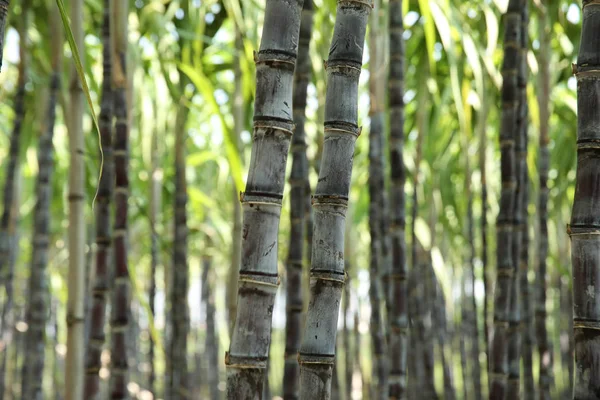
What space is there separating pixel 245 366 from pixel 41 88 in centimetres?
277

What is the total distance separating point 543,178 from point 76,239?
1.87 metres

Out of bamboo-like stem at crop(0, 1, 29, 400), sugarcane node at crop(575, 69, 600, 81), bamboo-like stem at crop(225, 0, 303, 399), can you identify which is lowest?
bamboo-like stem at crop(225, 0, 303, 399)

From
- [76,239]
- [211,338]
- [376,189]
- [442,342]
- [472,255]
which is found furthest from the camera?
[211,338]

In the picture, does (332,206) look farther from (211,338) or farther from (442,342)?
(211,338)

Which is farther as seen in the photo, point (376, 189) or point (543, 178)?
point (543, 178)

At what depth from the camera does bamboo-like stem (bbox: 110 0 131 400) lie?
2.18m

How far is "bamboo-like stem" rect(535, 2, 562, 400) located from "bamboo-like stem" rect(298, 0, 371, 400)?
1.75m

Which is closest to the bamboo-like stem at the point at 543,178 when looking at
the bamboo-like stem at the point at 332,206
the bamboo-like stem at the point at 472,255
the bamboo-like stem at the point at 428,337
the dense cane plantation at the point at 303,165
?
the dense cane plantation at the point at 303,165

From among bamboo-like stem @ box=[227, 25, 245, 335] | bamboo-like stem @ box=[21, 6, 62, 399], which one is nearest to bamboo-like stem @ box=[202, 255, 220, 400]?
bamboo-like stem @ box=[21, 6, 62, 399]

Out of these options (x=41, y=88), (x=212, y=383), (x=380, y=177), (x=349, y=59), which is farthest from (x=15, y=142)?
(x=212, y=383)

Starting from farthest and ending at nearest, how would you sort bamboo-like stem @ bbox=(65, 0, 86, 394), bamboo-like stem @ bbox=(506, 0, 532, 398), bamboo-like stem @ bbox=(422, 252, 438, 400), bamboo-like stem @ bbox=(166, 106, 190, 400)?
bamboo-like stem @ bbox=(422, 252, 438, 400)
bamboo-like stem @ bbox=(166, 106, 190, 400)
bamboo-like stem @ bbox=(506, 0, 532, 398)
bamboo-like stem @ bbox=(65, 0, 86, 394)

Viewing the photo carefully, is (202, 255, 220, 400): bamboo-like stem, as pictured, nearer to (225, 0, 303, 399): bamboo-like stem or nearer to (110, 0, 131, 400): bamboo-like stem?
(110, 0, 131, 400): bamboo-like stem

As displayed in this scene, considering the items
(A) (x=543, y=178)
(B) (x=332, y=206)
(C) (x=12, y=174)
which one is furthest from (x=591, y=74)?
(C) (x=12, y=174)

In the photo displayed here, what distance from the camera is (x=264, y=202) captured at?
1.12 metres
